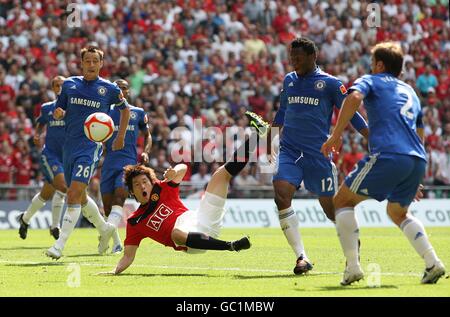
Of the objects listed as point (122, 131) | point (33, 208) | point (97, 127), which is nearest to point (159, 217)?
point (97, 127)

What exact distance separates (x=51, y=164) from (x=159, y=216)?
7.46 metres

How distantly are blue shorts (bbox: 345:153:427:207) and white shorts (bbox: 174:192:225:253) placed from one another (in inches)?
78.6

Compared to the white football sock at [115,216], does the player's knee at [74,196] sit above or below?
above

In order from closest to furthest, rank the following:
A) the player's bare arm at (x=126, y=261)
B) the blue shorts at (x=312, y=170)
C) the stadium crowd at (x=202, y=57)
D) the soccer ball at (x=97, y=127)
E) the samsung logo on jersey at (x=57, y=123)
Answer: the player's bare arm at (x=126, y=261) → the blue shorts at (x=312, y=170) → the soccer ball at (x=97, y=127) → the samsung logo on jersey at (x=57, y=123) → the stadium crowd at (x=202, y=57)

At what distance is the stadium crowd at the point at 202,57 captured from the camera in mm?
26438

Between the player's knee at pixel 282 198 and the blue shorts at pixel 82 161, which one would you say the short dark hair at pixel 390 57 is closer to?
the player's knee at pixel 282 198

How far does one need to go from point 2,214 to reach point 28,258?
34.4 feet

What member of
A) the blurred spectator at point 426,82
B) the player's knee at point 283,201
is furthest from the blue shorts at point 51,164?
the blurred spectator at point 426,82

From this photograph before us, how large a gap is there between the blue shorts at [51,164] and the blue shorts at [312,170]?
303 inches

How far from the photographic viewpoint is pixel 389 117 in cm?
985

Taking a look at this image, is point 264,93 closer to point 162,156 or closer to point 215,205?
point 162,156

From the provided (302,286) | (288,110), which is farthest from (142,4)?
(302,286)

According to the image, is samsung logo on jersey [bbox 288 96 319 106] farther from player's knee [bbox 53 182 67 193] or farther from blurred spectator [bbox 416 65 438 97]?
blurred spectator [bbox 416 65 438 97]

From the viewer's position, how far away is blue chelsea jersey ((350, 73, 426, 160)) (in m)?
9.78
